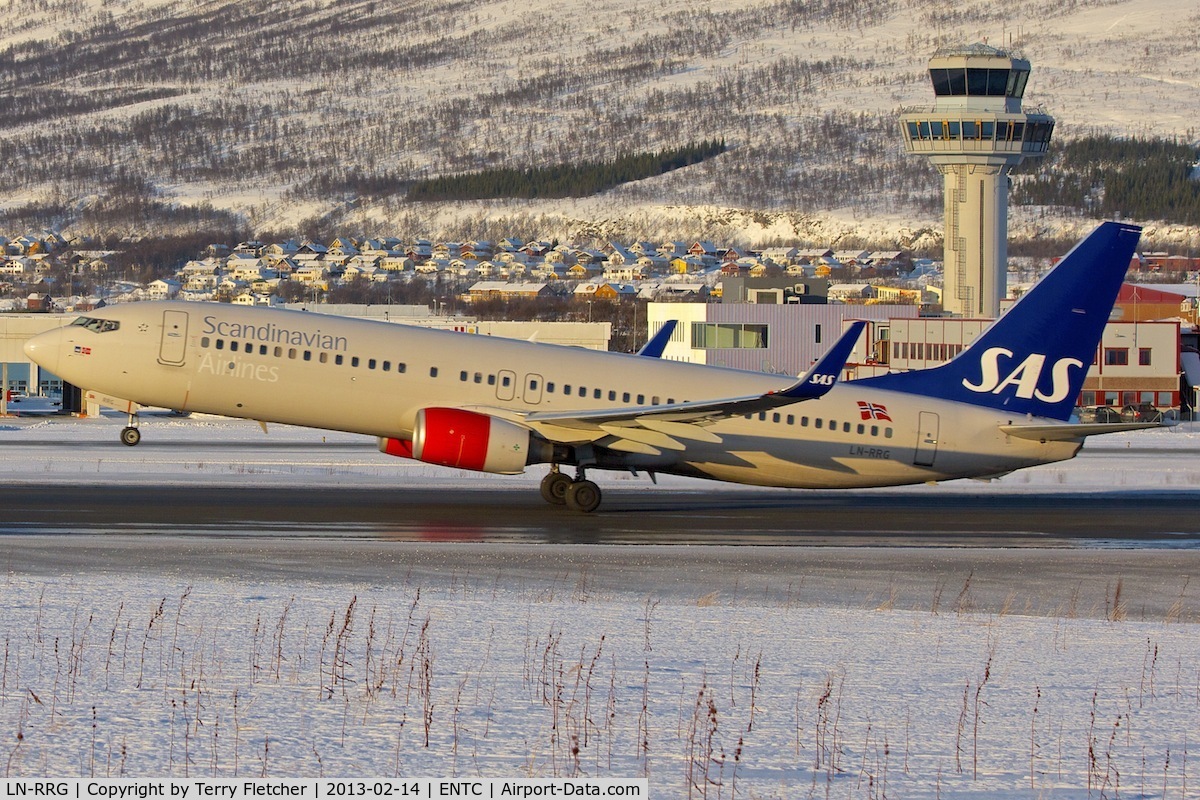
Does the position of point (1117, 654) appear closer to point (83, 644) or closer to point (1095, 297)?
point (83, 644)

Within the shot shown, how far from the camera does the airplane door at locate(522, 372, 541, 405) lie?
120 feet

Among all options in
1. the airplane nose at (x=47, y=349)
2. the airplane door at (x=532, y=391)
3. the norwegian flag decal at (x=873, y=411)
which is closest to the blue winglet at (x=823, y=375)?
the norwegian flag decal at (x=873, y=411)

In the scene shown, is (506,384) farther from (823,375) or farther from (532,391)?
(823,375)

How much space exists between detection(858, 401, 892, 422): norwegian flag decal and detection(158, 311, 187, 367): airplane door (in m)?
14.8

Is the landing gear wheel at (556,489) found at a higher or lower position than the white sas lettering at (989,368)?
lower

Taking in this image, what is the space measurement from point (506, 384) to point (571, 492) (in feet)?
8.89

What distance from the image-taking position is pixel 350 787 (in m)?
13.6

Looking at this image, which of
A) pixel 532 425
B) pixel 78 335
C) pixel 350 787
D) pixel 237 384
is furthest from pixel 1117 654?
pixel 78 335

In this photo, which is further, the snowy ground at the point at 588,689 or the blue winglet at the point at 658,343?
the blue winglet at the point at 658,343

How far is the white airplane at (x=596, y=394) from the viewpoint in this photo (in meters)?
35.8

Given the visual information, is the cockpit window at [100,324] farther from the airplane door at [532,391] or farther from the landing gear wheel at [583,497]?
the landing gear wheel at [583,497]

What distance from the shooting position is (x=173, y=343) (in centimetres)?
3612

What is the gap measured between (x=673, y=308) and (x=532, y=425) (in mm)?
90117

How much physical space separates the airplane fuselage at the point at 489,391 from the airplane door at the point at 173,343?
0.07 ft
